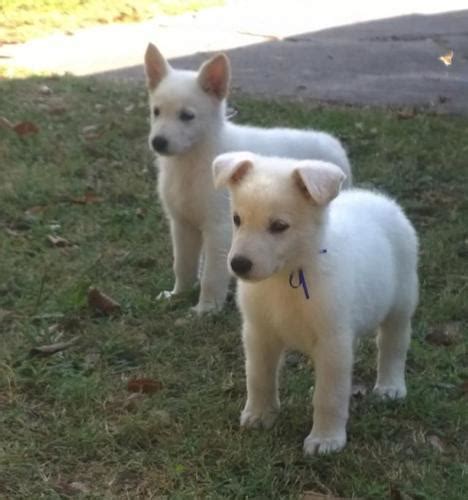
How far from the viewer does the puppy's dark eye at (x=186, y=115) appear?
5.28 m

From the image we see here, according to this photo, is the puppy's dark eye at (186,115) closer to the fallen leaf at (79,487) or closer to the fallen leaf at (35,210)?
the fallen leaf at (35,210)

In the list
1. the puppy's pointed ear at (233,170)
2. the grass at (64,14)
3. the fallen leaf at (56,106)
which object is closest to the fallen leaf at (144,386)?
the puppy's pointed ear at (233,170)

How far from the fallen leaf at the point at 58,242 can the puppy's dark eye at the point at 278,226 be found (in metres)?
→ 2.84

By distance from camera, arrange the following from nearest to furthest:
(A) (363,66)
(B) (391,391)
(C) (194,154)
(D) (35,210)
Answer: (B) (391,391), (C) (194,154), (D) (35,210), (A) (363,66)

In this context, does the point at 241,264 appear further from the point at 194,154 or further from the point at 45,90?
the point at 45,90

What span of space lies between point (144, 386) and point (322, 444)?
3.01ft

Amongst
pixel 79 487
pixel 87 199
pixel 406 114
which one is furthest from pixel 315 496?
pixel 406 114

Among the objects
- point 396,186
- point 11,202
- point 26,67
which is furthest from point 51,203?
point 26,67

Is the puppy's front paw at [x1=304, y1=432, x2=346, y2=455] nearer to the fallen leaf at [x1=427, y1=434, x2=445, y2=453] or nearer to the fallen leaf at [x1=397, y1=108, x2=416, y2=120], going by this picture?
the fallen leaf at [x1=427, y1=434, x2=445, y2=453]

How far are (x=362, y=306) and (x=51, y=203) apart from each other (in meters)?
3.45

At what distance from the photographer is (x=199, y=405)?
13.4 ft

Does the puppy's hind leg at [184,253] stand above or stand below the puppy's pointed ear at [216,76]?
below

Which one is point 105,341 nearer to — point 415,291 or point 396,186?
point 415,291

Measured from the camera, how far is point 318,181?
3346mm
